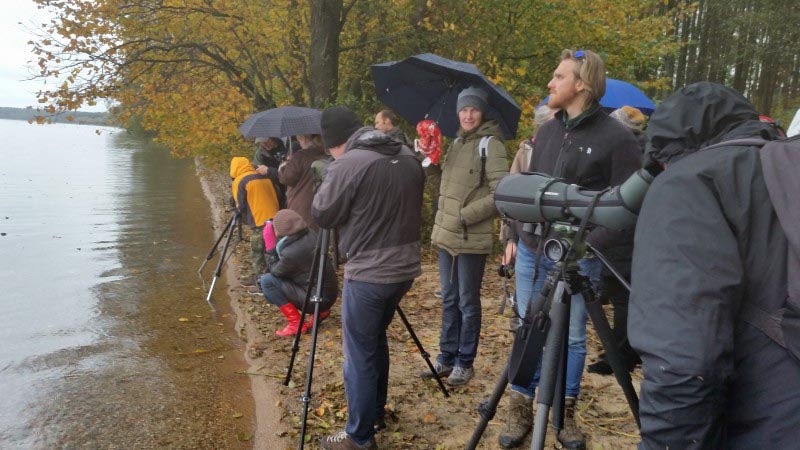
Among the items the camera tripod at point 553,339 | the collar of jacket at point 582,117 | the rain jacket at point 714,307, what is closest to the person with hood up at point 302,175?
the collar of jacket at point 582,117

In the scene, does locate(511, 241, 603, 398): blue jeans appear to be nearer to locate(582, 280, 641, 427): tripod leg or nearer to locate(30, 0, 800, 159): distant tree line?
locate(582, 280, 641, 427): tripod leg

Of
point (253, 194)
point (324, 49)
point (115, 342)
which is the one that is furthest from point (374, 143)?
point (324, 49)

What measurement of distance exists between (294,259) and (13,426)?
2499 millimetres

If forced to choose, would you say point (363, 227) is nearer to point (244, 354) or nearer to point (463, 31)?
point (244, 354)

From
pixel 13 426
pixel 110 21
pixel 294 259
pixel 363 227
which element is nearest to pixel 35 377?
pixel 13 426

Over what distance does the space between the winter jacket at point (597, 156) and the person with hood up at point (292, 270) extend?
3017 millimetres

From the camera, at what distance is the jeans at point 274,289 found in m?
5.78

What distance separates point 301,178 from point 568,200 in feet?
16.0

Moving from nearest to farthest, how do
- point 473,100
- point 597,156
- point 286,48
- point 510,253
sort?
point 597,156
point 510,253
point 473,100
point 286,48

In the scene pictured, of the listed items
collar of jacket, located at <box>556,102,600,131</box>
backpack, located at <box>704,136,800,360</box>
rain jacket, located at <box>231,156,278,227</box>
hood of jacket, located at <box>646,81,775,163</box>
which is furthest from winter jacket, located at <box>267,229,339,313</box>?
backpack, located at <box>704,136,800,360</box>

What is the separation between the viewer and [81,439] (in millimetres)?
3893

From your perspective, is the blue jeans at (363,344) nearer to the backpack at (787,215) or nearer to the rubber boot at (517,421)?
the rubber boot at (517,421)

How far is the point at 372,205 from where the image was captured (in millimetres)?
3229

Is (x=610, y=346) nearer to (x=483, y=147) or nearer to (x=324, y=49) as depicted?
(x=483, y=147)
